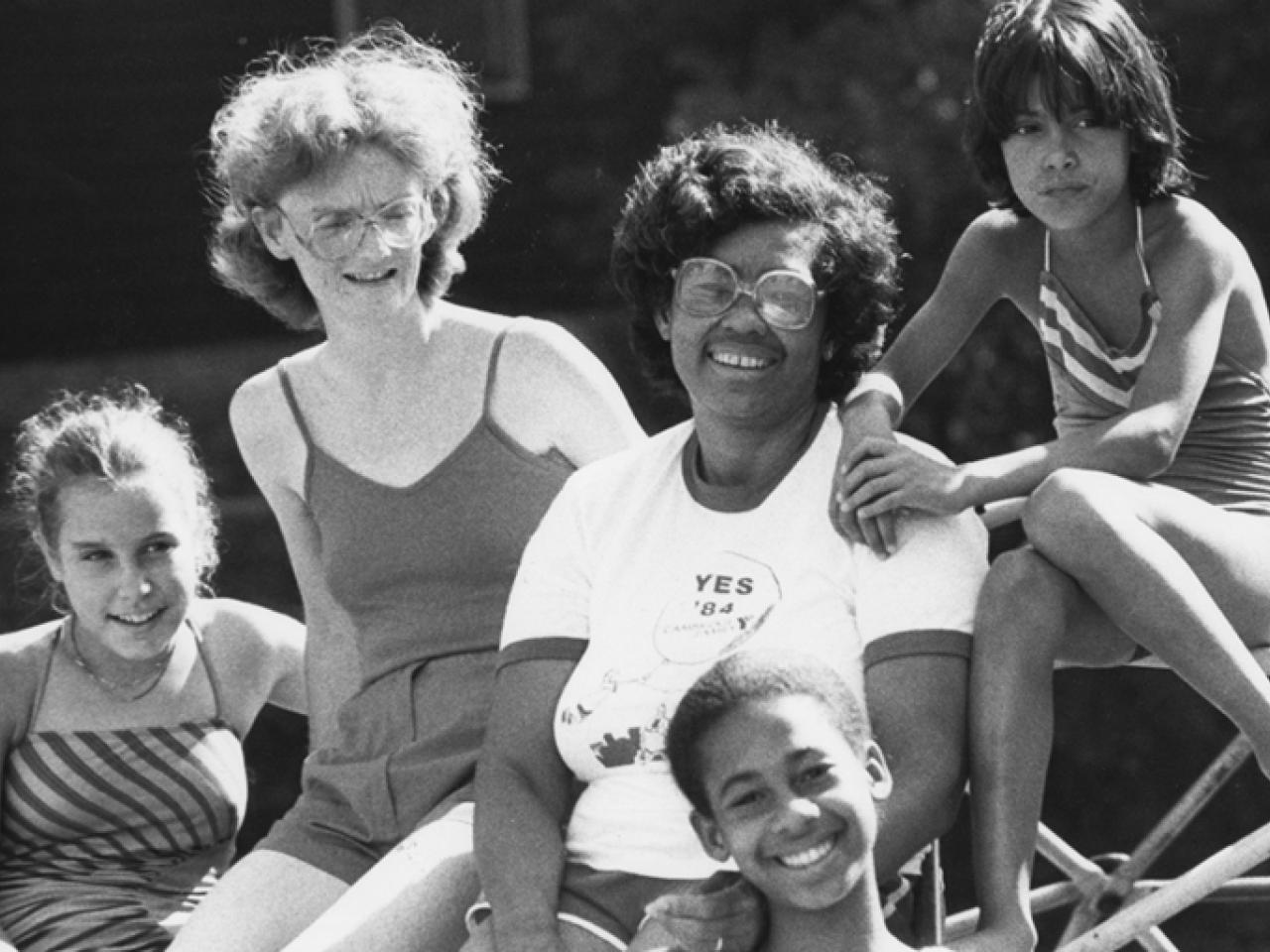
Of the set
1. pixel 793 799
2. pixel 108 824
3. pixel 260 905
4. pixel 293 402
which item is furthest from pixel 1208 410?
pixel 108 824

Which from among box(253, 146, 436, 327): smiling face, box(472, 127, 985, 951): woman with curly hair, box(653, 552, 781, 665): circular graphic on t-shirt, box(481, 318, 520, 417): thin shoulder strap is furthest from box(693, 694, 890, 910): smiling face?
box(253, 146, 436, 327): smiling face

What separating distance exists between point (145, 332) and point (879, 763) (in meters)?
6.98

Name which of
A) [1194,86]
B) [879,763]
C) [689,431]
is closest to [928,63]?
[1194,86]

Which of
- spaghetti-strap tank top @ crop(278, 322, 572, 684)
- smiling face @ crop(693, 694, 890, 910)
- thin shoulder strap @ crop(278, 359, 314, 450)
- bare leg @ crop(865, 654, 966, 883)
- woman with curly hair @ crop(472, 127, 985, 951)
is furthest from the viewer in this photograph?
thin shoulder strap @ crop(278, 359, 314, 450)

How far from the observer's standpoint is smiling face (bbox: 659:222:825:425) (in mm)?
3025

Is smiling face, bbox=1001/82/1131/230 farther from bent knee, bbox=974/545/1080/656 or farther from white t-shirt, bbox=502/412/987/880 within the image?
bent knee, bbox=974/545/1080/656

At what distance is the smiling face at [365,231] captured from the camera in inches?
137

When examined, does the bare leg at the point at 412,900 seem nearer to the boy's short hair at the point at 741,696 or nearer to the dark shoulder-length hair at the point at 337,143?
the boy's short hair at the point at 741,696

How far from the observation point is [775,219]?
3.06 m

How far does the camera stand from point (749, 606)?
2932 mm

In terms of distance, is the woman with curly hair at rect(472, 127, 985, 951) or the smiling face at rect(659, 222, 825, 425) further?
the smiling face at rect(659, 222, 825, 425)

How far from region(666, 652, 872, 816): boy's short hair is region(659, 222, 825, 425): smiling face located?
0.39 m

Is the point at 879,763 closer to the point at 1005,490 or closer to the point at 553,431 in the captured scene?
the point at 1005,490

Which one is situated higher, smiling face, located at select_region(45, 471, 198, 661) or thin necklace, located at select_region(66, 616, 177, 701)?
smiling face, located at select_region(45, 471, 198, 661)
